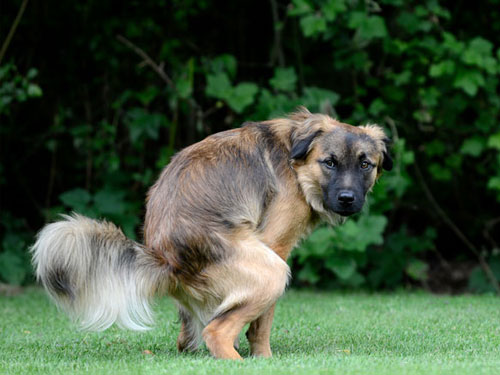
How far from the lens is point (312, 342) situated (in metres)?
6.21

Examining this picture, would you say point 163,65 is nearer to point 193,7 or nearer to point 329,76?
point 193,7

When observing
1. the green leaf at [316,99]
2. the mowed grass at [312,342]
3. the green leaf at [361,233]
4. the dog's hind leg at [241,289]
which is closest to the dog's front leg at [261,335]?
the mowed grass at [312,342]

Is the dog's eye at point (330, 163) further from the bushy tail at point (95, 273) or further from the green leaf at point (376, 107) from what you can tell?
the green leaf at point (376, 107)

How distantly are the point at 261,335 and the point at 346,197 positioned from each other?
1213mm

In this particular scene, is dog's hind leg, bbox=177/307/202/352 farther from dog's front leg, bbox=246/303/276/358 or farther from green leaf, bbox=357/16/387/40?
green leaf, bbox=357/16/387/40

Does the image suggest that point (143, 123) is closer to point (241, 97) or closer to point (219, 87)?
point (219, 87)

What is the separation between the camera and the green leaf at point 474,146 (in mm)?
10594

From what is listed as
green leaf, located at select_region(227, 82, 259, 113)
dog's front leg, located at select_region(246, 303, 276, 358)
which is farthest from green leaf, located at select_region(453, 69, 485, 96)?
dog's front leg, located at select_region(246, 303, 276, 358)

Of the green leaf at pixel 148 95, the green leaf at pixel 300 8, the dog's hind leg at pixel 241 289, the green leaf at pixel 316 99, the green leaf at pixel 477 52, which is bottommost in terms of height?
the dog's hind leg at pixel 241 289

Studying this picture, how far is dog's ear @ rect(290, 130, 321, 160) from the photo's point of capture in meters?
5.89

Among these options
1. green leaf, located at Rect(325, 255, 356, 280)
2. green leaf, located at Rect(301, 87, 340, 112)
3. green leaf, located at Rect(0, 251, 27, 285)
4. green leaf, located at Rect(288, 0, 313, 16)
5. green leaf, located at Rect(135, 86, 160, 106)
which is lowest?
green leaf, located at Rect(0, 251, 27, 285)

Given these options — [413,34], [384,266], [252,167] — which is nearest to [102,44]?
[413,34]

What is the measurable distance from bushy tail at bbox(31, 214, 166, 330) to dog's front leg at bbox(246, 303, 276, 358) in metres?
0.82

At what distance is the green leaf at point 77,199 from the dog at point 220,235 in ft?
17.2
